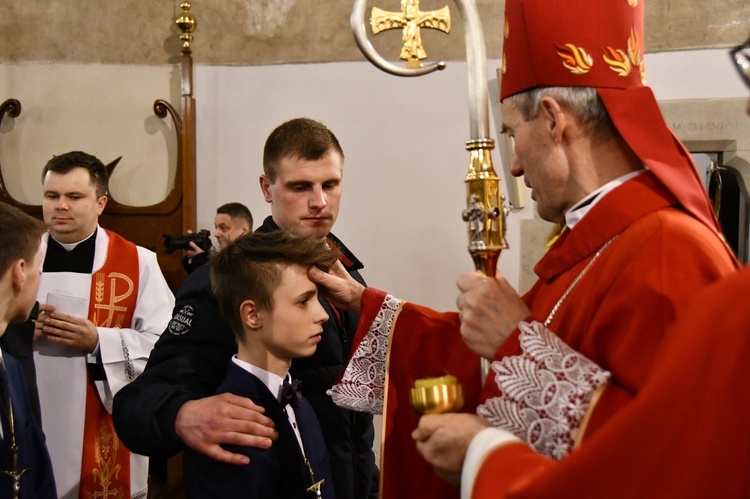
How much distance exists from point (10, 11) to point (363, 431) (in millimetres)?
4977

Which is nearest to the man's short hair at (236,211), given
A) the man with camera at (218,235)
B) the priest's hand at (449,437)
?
the man with camera at (218,235)

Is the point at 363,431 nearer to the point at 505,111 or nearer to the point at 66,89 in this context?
the point at 505,111

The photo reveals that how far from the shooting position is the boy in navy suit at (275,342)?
6.72 feet

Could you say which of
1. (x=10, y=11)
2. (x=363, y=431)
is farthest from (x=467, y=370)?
(x=10, y=11)

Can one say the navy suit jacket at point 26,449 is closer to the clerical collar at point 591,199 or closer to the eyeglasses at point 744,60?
the clerical collar at point 591,199

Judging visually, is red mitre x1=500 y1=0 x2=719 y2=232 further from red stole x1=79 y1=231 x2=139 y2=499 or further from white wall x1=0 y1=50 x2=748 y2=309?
white wall x1=0 y1=50 x2=748 y2=309

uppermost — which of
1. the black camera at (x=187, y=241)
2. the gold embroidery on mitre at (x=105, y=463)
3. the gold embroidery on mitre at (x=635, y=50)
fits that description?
the gold embroidery on mitre at (x=635, y=50)

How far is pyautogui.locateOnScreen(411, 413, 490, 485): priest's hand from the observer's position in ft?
4.71

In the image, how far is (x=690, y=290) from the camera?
1.38 metres

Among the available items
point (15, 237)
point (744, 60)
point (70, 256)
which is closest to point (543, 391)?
point (744, 60)

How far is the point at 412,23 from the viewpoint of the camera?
1809 mm

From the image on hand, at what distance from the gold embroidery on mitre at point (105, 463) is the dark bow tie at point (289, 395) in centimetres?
214

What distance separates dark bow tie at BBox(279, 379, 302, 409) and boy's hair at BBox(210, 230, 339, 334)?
0.67ft

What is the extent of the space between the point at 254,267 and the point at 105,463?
223 centimetres
